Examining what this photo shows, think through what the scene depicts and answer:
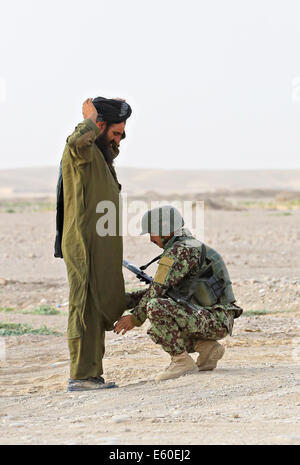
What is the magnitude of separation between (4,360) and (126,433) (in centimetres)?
332

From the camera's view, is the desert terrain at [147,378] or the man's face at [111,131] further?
the man's face at [111,131]

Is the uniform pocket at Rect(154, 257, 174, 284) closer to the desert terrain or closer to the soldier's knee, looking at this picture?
the soldier's knee

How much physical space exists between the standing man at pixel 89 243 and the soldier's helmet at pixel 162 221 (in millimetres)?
212

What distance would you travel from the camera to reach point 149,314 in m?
5.55

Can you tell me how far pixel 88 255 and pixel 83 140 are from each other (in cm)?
75

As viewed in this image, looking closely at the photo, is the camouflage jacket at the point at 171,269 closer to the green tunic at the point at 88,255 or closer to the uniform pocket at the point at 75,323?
the green tunic at the point at 88,255

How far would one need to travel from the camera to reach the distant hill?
107062 millimetres

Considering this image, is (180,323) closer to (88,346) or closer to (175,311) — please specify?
(175,311)

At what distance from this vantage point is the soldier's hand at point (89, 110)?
550cm

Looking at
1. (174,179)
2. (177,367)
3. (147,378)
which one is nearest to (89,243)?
(177,367)

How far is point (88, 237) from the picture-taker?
219 inches

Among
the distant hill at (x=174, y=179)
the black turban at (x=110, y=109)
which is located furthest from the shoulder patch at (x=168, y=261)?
the distant hill at (x=174, y=179)
